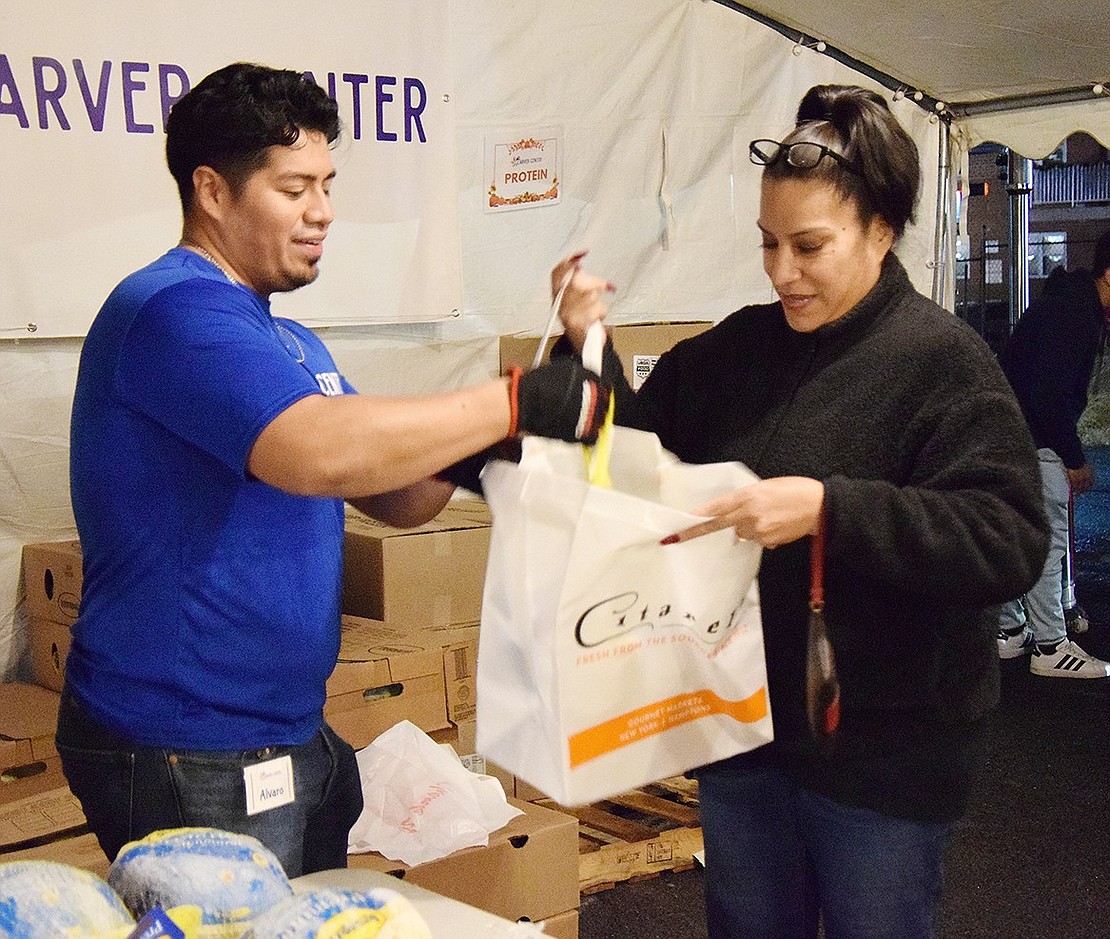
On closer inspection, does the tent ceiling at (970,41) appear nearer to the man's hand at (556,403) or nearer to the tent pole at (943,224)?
the tent pole at (943,224)

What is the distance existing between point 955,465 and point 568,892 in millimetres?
1395

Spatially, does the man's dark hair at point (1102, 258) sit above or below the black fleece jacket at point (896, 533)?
above

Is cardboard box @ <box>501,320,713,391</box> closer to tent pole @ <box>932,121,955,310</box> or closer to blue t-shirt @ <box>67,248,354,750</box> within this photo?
tent pole @ <box>932,121,955,310</box>

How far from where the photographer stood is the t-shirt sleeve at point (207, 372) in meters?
1.22

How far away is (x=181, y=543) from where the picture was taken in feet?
4.38

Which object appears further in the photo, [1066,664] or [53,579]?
[1066,664]

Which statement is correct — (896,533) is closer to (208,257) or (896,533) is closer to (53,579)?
(208,257)

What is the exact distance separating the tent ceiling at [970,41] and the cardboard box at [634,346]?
1011 mm

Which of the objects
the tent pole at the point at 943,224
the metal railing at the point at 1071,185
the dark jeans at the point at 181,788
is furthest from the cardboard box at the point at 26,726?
the metal railing at the point at 1071,185

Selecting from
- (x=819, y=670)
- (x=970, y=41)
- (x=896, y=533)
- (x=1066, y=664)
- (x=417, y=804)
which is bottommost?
(x=1066, y=664)

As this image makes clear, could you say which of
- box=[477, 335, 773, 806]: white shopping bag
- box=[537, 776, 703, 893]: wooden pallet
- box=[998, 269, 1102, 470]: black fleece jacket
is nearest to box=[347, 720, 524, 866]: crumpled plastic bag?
box=[537, 776, 703, 893]: wooden pallet

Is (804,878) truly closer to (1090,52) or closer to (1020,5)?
(1020,5)

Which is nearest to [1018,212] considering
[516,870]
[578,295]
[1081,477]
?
[1081,477]

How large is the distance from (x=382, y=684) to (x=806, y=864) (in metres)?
1.17
